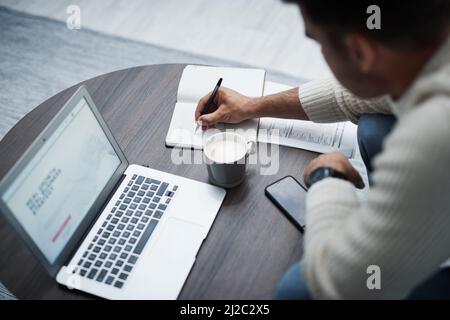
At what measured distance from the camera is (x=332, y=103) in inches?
38.8

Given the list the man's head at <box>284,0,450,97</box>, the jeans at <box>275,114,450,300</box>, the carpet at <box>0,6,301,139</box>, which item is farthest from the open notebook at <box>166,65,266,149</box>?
the carpet at <box>0,6,301,139</box>

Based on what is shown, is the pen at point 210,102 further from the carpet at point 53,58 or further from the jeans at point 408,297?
the carpet at point 53,58

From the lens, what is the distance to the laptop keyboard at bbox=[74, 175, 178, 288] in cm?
79

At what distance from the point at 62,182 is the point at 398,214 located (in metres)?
0.58

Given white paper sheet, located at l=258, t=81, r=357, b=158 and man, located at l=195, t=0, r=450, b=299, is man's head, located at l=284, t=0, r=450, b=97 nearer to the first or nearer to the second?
man, located at l=195, t=0, r=450, b=299

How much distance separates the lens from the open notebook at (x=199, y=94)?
101cm

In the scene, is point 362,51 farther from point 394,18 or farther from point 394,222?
point 394,222

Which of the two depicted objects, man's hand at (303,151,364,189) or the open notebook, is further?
the open notebook

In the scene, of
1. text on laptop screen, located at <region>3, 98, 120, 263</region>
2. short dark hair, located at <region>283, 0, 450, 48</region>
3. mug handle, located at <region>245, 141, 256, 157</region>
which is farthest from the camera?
mug handle, located at <region>245, 141, 256, 157</region>

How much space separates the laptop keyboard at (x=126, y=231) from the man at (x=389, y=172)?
0.97 feet

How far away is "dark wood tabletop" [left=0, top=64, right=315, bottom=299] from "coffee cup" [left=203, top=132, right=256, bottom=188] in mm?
32

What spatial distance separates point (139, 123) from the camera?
106 centimetres

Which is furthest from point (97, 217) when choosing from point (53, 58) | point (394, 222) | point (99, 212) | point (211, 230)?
point (53, 58)

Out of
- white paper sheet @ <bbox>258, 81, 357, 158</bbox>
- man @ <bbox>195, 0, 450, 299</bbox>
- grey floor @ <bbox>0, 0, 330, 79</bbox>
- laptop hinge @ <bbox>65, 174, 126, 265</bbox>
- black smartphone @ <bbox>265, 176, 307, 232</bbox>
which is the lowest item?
grey floor @ <bbox>0, 0, 330, 79</bbox>
